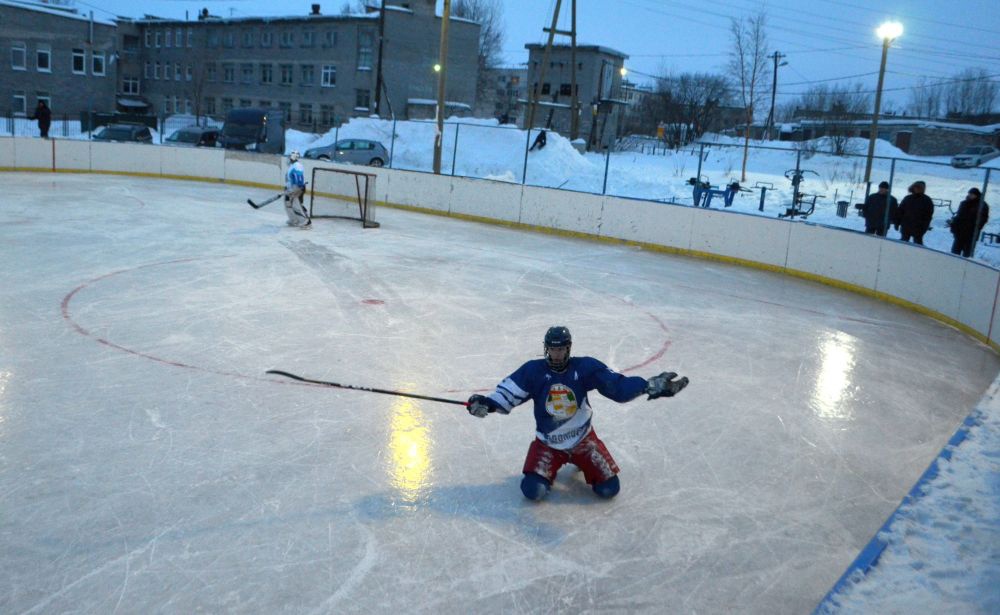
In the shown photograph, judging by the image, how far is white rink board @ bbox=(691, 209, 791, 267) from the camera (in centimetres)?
1466

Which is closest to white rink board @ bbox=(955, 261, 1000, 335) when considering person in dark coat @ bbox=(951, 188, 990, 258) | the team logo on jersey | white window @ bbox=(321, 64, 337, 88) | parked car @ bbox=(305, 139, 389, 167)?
person in dark coat @ bbox=(951, 188, 990, 258)

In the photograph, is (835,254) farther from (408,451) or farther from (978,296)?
(408,451)

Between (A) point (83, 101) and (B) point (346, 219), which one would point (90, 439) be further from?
(A) point (83, 101)

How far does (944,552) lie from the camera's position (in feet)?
9.54

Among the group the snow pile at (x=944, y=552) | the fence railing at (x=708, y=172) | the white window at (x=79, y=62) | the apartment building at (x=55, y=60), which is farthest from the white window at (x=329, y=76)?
the snow pile at (x=944, y=552)

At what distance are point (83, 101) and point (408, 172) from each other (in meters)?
34.5

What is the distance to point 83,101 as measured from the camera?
46.2 meters

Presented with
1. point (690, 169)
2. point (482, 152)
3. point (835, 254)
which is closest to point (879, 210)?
point (835, 254)

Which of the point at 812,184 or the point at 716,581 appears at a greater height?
the point at 812,184

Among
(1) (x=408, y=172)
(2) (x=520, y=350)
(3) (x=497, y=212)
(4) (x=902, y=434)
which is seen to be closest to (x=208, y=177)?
(1) (x=408, y=172)

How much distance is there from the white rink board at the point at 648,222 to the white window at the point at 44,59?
128ft

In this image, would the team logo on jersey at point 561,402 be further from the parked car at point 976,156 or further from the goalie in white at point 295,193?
the parked car at point 976,156

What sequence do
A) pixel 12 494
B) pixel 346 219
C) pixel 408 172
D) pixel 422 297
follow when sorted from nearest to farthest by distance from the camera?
pixel 12 494
pixel 422 297
pixel 346 219
pixel 408 172

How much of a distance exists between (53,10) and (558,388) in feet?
160
